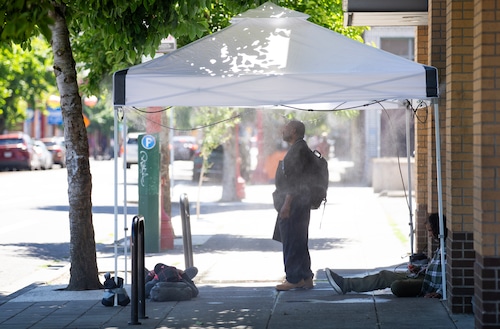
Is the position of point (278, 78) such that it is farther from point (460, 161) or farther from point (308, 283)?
point (308, 283)

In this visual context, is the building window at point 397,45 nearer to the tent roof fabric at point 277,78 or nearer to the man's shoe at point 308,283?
the man's shoe at point 308,283

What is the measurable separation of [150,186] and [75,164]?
408 cm

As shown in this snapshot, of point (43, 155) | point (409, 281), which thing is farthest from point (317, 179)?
point (43, 155)

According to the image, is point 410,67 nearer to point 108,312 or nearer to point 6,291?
point 108,312

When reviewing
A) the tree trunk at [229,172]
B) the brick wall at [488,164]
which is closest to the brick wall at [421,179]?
the brick wall at [488,164]

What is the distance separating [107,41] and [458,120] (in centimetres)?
431

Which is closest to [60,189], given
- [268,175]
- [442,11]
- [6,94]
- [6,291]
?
[268,175]

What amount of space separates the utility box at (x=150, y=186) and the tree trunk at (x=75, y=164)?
12.6 feet

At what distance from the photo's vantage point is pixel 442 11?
37.0ft

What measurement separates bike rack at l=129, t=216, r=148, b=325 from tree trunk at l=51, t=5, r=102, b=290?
7.18 feet

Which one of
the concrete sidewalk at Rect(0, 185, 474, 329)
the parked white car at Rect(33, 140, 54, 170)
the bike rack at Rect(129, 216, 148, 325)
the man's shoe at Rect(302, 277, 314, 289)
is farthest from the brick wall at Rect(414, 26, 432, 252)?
the parked white car at Rect(33, 140, 54, 170)

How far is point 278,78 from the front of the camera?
9.69 m

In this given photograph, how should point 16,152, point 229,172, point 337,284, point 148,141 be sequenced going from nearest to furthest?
point 337,284 → point 148,141 → point 229,172 → point 16,152

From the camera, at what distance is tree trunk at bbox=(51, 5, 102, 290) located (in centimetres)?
1114
